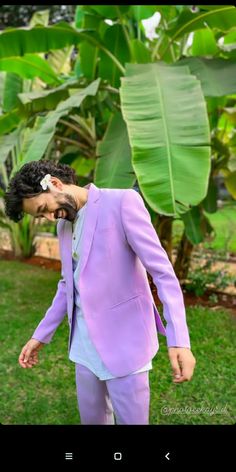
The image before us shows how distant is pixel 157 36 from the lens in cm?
310

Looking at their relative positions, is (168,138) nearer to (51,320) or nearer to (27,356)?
(51,320)

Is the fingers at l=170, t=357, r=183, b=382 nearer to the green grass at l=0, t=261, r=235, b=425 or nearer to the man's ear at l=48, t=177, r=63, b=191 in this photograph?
the green grass at l=0, t=261, r=235, b=425

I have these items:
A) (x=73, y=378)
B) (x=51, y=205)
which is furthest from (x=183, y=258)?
(x=51, y=205)

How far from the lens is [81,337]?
1.12 meters

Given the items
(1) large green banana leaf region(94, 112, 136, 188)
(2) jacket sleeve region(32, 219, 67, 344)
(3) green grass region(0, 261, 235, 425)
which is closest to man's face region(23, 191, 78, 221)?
(2) jacket sleeve region(32, 219, 67, 344)

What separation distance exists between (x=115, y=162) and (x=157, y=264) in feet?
3.99

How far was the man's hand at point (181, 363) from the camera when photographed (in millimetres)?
914

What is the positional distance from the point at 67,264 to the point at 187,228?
1827mm

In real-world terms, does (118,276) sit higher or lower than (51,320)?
higher

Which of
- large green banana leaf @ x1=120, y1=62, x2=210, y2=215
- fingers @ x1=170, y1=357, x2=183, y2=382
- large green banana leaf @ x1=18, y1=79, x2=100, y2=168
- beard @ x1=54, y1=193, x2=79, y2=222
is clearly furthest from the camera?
large green banana leaf @ x1=18, y1=79, x2=100, y2=168

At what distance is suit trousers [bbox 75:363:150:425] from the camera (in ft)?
Result: 3.54

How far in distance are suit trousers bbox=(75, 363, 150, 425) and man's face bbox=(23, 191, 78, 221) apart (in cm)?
38
